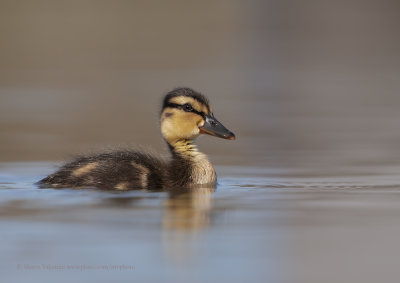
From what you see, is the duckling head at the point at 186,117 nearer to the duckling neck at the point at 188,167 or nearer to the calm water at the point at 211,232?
the duckling neck at the point at 188,167

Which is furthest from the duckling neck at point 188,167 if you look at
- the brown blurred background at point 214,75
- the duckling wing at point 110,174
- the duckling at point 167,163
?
the brown blurred background at point 214,75

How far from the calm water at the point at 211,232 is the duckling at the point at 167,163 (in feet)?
0.52

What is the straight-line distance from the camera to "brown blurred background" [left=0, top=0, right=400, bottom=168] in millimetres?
11977

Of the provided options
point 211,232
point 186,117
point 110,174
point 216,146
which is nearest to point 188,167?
point 186,117

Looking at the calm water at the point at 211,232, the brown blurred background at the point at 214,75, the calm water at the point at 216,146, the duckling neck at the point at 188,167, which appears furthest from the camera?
the brown blurred background at the point at 214,75

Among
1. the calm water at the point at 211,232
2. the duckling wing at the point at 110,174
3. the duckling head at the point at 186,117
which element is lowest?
the calm water at the point at 211,232

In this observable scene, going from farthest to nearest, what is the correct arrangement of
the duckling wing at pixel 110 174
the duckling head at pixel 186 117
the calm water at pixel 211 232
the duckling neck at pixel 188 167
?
the duckling head at pixel 186 117 → the duckling neck at pixel 188 167 → the duckling wing at pixel 110 174 → the calm water at pixel 211 232

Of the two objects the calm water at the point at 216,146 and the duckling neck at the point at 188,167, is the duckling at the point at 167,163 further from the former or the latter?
the calm water at the point at 216,146

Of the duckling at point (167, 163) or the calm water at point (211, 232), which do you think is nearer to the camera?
the calm water at point (211, 232)

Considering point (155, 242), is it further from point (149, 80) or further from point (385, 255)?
point (149, 80)

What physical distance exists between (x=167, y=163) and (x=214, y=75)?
11150mm

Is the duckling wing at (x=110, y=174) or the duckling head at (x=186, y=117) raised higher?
the duckling head at (x=186, y=117)

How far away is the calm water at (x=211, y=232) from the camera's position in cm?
566

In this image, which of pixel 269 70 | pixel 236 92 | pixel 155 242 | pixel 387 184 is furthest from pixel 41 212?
Answer: pixel 269 70
